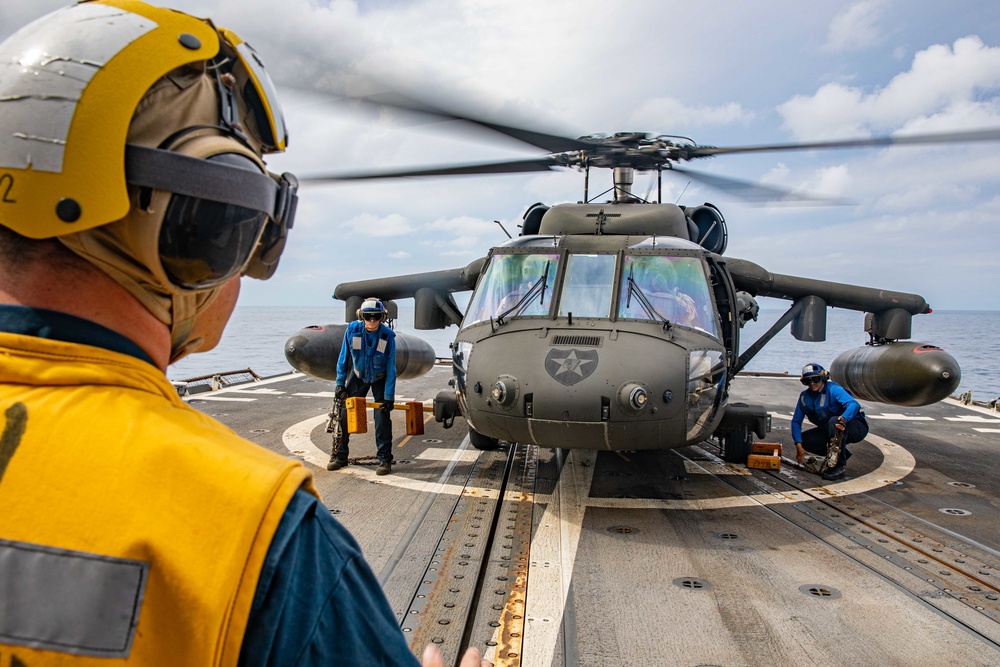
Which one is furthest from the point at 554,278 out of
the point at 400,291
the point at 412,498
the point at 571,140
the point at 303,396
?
the point at 303,396

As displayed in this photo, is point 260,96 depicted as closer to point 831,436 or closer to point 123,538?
point 123,538

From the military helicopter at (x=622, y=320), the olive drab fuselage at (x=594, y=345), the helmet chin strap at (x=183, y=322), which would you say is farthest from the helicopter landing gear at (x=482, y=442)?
the helmet chin strap at (x=183, y=322)

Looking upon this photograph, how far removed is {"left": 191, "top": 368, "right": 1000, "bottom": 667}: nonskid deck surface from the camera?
3.51 metres

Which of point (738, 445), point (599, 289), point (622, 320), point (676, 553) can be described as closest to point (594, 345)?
point (622, 320)

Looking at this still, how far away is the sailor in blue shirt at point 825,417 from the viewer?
7.14m

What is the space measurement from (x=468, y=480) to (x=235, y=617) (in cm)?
594

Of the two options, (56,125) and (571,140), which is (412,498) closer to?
(571,140)

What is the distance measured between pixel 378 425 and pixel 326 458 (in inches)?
34.8

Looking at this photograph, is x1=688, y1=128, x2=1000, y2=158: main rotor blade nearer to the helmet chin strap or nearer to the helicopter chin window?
the helicopter chin window

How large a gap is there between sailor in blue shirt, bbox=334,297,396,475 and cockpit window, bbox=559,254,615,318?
196 centimetres

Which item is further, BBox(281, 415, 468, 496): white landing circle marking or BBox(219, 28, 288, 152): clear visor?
BBox(281, 415, 468, 496): white landing circle marking

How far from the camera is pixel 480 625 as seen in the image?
11.9 ft

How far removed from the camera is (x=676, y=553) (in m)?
4.79

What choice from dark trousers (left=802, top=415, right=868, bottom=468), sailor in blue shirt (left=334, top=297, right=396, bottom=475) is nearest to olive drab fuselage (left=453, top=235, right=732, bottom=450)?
sailor in blue shirt (left=334, top=297, right=396, bottom=475)
